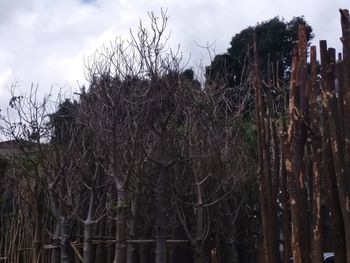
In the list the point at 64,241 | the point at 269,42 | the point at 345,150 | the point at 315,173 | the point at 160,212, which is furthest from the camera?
the point at 269,42

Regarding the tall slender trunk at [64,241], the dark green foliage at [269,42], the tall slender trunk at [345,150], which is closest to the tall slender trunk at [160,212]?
the tall slender trunk at [64,241]

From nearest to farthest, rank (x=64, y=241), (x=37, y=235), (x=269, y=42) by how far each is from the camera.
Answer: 1. (x=64, y=241)
2. (x=37, y=235)
3. (x=269, y=42)

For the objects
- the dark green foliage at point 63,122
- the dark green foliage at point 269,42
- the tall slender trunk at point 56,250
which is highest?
the dark green foliage at point 269,42

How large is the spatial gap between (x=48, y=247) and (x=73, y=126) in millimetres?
3143

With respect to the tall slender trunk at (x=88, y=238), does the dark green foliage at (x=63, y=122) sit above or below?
above

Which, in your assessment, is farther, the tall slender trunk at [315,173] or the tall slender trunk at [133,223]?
the tall slender trunk at [133,223]

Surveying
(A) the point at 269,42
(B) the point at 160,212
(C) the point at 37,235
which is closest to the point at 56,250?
(C) the point at 37,235

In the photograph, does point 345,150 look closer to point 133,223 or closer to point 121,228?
point 121,228

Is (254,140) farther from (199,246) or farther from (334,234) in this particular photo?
(334,234)

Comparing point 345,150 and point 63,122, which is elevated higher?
point 63,122

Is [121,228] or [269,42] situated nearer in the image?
[121,228]

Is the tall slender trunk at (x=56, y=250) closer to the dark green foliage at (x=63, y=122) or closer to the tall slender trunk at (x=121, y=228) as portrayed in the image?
the dark green foliage at (x=63, y=122)

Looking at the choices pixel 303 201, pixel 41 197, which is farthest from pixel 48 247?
pixel 303 201

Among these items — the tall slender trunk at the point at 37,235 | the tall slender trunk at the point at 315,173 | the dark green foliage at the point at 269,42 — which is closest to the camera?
the tall slender trunk at the point at 315,173
